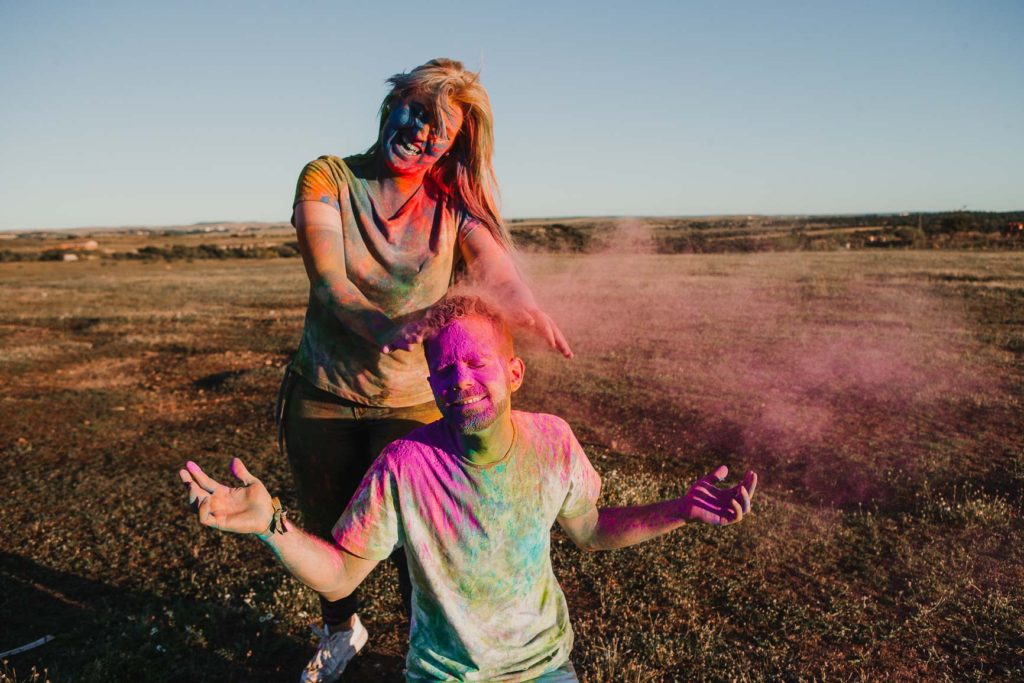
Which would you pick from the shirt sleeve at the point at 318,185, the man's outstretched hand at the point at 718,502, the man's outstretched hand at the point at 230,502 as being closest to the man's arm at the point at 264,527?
the man's outstretched hand at the point at 230,502

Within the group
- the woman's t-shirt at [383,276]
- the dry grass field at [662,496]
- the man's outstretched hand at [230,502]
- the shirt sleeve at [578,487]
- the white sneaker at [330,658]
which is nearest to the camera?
the man's outstretched hand at [230,502]

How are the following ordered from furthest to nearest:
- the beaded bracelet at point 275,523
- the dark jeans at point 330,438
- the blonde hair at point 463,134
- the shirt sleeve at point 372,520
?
the dark jeans at point 330,438
the blonde hair at point 463,134
the shirt sleeve at point 372,520
the beaded bracelet at point 275,523

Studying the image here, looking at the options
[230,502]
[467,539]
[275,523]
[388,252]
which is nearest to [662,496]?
[388,252]

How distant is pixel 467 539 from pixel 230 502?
728mm

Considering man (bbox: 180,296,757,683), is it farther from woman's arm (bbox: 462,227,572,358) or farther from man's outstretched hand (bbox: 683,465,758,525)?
woman's arm (bbox: 462,227,572,358)

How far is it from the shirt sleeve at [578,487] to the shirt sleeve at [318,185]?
1.21 metres

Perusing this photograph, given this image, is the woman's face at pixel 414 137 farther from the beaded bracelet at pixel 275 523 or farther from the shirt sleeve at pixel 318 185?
the beaded bracelet at pixel 275 523

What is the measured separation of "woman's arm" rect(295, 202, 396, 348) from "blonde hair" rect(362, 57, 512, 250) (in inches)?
16.7

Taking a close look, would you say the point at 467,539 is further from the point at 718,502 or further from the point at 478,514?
the point at 718,502

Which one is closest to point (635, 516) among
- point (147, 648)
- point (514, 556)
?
point (514, 556)

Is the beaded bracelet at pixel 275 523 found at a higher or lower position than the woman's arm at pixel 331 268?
lower

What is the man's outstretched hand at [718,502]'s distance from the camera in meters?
2.04

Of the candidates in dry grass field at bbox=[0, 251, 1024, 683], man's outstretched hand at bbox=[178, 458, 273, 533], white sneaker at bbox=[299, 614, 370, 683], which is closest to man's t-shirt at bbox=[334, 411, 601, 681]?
man's outstretched hand at bbox=[178, 458, 273, 533]

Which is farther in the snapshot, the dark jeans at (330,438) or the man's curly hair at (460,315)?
the dark jeans at (330,438)
